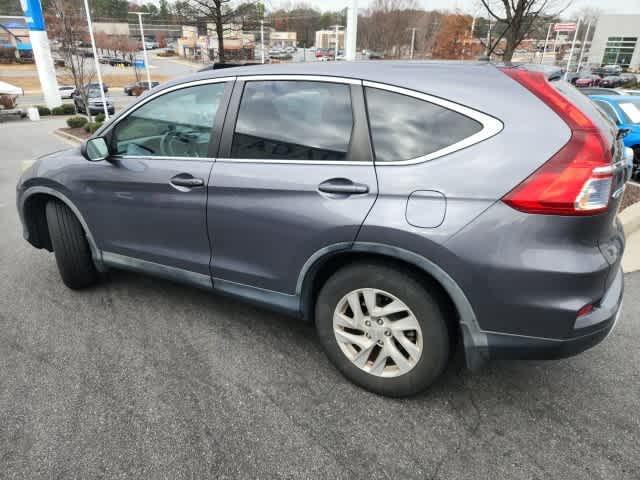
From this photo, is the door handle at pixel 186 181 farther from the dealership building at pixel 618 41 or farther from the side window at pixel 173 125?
the dealership building at pixel 618 41

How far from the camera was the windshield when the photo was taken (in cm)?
819

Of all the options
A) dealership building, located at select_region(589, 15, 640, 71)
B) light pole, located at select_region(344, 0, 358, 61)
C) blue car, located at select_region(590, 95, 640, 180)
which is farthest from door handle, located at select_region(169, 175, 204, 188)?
dealership building, located at select_region(589, 15, 640, 71)

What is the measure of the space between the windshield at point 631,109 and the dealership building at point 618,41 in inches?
3158

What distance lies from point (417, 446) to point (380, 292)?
75 centimetres

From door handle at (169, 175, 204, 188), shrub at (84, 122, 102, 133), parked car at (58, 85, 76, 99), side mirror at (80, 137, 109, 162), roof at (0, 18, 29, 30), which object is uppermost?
roof at (0, 18, 29, 30)

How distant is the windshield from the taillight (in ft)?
25.6

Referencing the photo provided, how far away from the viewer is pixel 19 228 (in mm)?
5566

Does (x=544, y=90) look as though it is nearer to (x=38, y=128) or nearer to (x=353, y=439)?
(x=353, y=439)

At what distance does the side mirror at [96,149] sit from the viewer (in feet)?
10.3

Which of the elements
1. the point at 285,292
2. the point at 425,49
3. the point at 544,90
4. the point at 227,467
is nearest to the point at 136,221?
the point at 285,292

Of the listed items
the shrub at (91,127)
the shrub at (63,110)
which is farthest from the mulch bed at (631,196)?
the shrub at (63,110)

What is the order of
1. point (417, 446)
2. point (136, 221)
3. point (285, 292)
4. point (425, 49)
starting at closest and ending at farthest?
point (417, 446), point (285, 292), point (136, 221), point (425, 49)

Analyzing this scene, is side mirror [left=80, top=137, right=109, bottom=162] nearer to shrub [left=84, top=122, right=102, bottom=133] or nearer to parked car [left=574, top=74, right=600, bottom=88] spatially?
shrub [left=84, top=122, right=102, bottom=133]

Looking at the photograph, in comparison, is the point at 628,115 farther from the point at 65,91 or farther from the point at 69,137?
the point at 65,91
